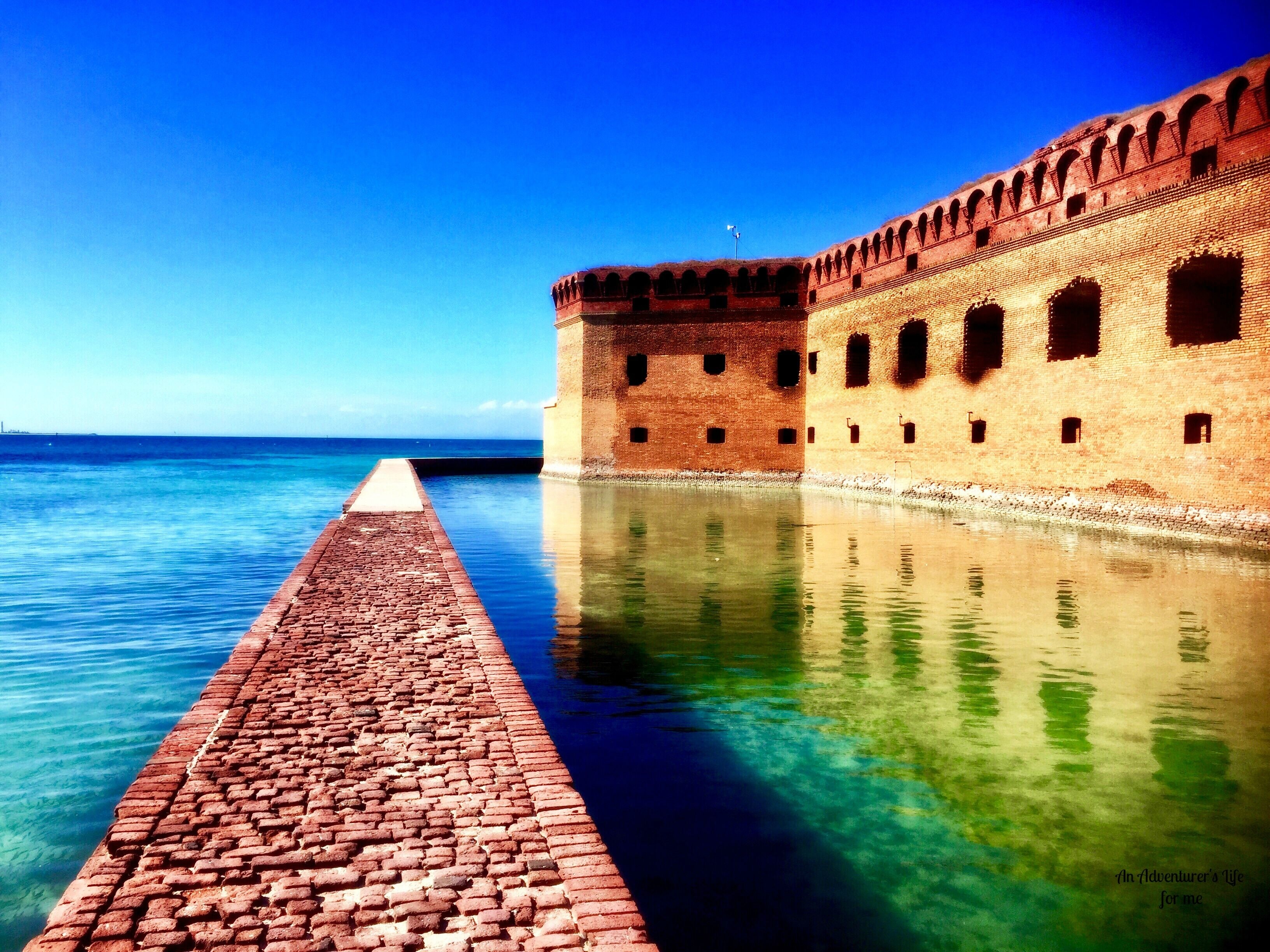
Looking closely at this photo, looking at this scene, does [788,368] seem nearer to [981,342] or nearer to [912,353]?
[912,353]

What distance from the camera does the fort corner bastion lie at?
1248 centimetres

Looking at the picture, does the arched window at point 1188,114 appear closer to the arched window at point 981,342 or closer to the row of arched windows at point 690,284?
the arched window at point 981,342

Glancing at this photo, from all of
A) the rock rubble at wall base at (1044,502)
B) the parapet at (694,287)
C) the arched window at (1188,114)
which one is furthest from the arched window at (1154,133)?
the parapet at (694,287)

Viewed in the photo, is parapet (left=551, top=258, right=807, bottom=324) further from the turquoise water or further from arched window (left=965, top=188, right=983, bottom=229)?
the turquoise water

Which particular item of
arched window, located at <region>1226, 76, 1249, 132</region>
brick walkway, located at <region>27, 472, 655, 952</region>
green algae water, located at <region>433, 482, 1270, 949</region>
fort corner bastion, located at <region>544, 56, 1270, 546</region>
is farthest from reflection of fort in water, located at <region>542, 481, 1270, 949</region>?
arched window, located at <region>1226, 76, 1249, 132</region>

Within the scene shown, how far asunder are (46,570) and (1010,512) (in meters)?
16.2

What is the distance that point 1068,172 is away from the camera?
15.7 m

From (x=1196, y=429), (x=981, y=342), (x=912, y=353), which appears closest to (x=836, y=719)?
(x=1196, y=429)

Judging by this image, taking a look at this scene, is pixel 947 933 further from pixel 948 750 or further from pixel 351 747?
pixel 351 747

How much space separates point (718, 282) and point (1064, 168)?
457 inches

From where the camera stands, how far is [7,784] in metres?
4.23

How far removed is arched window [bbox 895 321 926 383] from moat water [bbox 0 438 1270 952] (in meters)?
9.40

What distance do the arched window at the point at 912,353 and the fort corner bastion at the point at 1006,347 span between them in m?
0.07

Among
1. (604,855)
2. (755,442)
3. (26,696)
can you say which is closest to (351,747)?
(604,855)
